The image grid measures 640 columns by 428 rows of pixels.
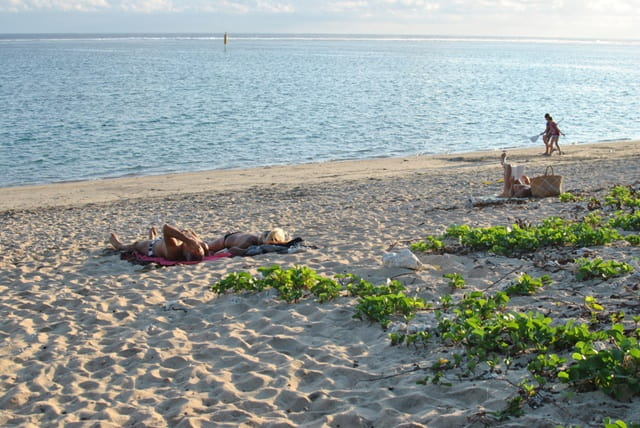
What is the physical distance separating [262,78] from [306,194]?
5128cm

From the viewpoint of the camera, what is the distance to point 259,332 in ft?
17.9

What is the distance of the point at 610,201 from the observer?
9266 millimetres

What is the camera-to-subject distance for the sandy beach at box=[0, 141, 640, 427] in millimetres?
3984

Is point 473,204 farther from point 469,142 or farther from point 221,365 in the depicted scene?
point 469,142

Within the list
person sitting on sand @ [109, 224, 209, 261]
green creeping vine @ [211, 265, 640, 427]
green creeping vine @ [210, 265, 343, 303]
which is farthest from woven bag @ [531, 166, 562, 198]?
person sitting on sand @ [109, 224, 209, 261]

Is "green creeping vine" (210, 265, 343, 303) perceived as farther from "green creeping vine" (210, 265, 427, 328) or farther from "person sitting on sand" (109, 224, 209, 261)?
"person sitting on sand" (109, 224, 209, 261)

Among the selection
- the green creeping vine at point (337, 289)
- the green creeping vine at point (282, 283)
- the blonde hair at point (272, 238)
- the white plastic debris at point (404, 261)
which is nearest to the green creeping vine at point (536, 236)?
the white plastic debris at point (404, 261)

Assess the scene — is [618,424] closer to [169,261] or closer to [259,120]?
[169,261]

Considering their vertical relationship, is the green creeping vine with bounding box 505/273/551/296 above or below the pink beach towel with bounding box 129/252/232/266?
above

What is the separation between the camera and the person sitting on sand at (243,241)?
8.34 metres

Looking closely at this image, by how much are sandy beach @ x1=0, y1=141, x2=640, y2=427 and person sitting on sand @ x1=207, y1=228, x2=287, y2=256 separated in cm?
38

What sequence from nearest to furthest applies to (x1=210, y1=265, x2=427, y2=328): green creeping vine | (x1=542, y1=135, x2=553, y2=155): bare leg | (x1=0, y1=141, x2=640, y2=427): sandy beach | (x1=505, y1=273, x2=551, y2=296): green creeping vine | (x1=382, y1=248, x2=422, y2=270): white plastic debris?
(x1=0, y1=141, x2=640, y2=427): sandy beach, (x1=210, y1=265, x2=427, y2=328): green creeping vine, (x1=505, y1=273, x2=551, y2=296): green creeping vine, (x1=382, y1=248, x2=422, y2=270): white plastic debris, (x1=542, y1=135, x2=553, y2=155): bare leg

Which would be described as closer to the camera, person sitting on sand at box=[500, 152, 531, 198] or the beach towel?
the beach towel

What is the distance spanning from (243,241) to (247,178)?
32.8 ft
